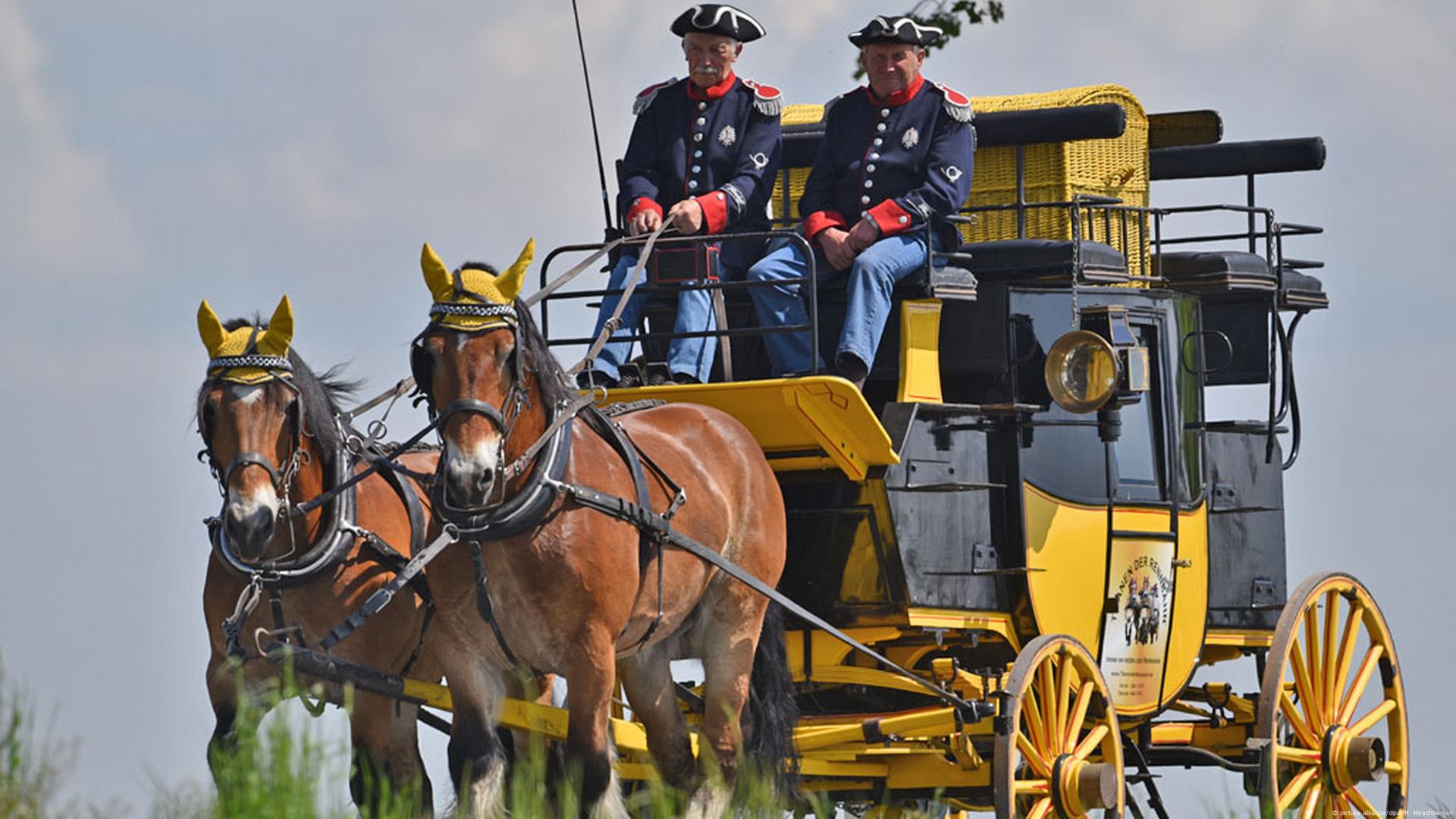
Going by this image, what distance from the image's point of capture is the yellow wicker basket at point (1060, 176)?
9.91 metres

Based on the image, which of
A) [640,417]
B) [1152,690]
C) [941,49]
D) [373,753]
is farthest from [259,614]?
[941,49]

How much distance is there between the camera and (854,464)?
8062 millimetres

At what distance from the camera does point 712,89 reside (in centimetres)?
896

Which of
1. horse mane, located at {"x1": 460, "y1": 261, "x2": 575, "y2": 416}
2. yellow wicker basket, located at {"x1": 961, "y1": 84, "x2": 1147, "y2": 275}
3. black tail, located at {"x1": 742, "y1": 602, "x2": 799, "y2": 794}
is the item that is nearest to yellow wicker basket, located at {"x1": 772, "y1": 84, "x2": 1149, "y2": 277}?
yellow wicker basket, located at {"x1": 961, "y1": 84, "x2": 1147, "y2": 275}

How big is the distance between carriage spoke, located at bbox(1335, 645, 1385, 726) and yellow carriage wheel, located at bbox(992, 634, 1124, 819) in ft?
6.03

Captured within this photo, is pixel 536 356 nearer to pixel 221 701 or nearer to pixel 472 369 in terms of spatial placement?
pixel 472 369

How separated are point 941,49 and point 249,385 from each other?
7.31 m

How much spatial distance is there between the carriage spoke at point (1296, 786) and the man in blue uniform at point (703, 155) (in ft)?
9.77

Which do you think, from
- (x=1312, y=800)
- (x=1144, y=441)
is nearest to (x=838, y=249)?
(x=1144, y=441)

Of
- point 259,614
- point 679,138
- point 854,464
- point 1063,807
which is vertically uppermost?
point 679,138

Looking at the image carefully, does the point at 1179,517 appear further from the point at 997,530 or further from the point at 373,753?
the point at 373,753

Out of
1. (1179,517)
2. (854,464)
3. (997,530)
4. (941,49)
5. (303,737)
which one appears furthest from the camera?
(941,49)

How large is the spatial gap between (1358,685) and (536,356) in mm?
4901

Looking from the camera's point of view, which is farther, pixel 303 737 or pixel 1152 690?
pixel 1152 690
